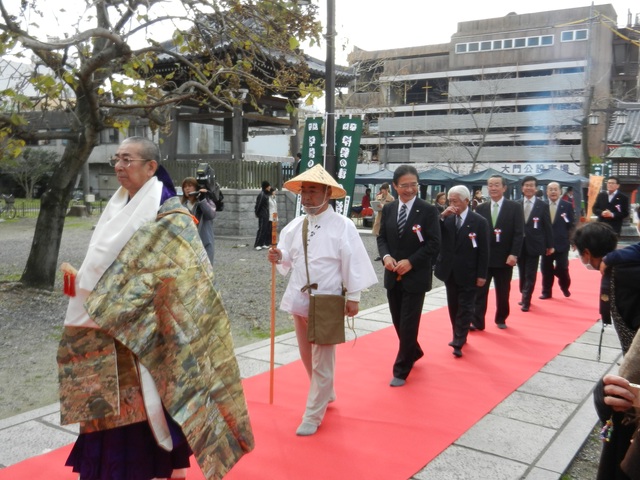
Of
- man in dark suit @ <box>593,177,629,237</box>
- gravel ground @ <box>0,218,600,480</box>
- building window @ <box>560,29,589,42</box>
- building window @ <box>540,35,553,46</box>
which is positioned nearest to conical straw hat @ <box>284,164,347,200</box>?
gravel ground @ <box>0,218,600,480</box>

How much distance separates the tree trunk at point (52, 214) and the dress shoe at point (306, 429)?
5.87 meters

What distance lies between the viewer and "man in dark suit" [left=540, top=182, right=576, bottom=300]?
912cm

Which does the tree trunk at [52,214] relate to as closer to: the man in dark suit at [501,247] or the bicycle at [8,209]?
the man in dark suit at [501,247]

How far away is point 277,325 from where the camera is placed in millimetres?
7426

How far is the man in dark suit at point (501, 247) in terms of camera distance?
7.13m

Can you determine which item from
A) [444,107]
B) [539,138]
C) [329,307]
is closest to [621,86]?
[539,138]

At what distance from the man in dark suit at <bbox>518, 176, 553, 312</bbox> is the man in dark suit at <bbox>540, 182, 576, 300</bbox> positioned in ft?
2.14

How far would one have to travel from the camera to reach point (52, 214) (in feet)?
28.2

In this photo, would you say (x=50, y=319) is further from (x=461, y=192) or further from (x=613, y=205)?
(x=613, y=205)

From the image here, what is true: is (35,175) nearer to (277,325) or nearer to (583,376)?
(277,325)

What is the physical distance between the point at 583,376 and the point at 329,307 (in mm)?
2806

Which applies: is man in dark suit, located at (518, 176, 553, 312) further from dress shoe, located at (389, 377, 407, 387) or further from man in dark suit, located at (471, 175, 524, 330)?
dress shoe, located at (389, 377, 407, 387)

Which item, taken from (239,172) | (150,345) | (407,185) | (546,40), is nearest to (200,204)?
(407,185)

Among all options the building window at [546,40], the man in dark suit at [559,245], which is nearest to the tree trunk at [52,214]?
the man in dark suit at [559,245]
